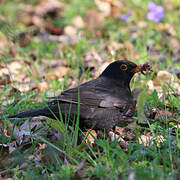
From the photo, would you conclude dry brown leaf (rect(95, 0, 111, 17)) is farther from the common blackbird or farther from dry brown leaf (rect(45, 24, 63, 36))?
the common blackbird

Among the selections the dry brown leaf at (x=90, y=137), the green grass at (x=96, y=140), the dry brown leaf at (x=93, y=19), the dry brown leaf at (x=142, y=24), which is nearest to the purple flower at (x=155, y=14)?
the green grass at (x=96, y=140)

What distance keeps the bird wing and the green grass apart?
20 cm

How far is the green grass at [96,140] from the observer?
Answer: 113 inches

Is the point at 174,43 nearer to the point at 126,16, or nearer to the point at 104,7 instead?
the point at 126,16

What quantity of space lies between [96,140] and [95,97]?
2.07ft

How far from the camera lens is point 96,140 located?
331 centimetres

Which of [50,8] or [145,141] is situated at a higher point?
[50,8]

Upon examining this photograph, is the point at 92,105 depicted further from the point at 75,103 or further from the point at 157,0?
the point at 157,0

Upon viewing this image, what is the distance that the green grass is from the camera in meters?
2.86

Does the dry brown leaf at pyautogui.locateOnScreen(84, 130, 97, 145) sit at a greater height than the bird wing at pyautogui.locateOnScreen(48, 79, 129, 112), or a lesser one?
lesser

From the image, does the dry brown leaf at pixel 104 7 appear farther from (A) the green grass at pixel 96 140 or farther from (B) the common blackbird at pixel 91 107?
(B) the common blackbird at pixel 91 107

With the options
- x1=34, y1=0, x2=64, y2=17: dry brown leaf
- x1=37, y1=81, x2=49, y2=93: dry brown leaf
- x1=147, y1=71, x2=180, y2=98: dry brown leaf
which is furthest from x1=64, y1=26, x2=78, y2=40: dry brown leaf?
x1=147, y1=71, x2=180, y2=98: dry brown leaf

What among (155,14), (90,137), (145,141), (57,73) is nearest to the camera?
(145,141)

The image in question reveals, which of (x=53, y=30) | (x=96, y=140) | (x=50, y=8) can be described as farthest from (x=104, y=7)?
(x=96, y=140)
